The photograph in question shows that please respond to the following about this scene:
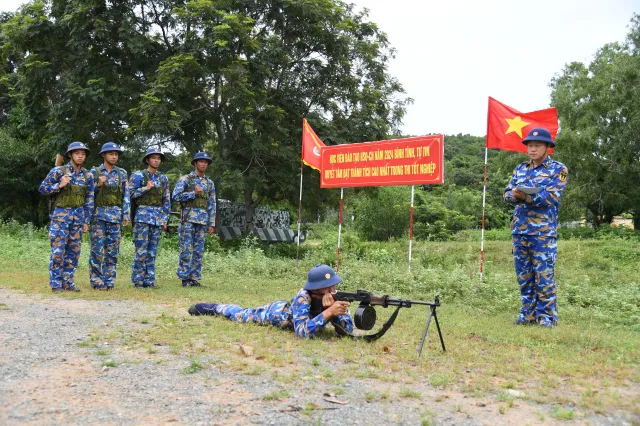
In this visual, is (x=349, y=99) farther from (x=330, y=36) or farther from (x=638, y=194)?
(x=638, y=194)

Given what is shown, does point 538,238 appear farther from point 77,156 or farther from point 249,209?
point 249,209

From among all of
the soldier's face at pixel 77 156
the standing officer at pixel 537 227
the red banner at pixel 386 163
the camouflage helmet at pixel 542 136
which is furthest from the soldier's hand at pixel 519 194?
the soldier's face at pixel 77 156

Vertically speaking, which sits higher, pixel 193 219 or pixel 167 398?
pixel 193 219

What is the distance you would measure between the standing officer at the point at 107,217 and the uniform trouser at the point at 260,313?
312 centimetres

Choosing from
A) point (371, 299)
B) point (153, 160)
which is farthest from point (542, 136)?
point (153, 160)

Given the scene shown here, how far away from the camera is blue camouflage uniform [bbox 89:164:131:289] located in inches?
364

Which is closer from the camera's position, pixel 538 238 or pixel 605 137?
pixel 538 238

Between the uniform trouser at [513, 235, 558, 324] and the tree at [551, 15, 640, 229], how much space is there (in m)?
22.9

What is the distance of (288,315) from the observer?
5.94 meters

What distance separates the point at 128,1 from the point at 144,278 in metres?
12.2

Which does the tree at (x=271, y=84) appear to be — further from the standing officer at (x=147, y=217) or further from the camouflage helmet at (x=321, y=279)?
the camouflage helmet at (x=321, y=279)

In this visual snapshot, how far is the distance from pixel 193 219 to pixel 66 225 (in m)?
2.05

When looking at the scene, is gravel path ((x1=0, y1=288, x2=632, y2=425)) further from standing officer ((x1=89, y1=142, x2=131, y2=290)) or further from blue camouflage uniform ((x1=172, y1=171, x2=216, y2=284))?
blue camouflage uniform ((x1=172, y1=171, x2=216, y2=284))

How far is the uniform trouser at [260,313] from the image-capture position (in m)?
6.04
